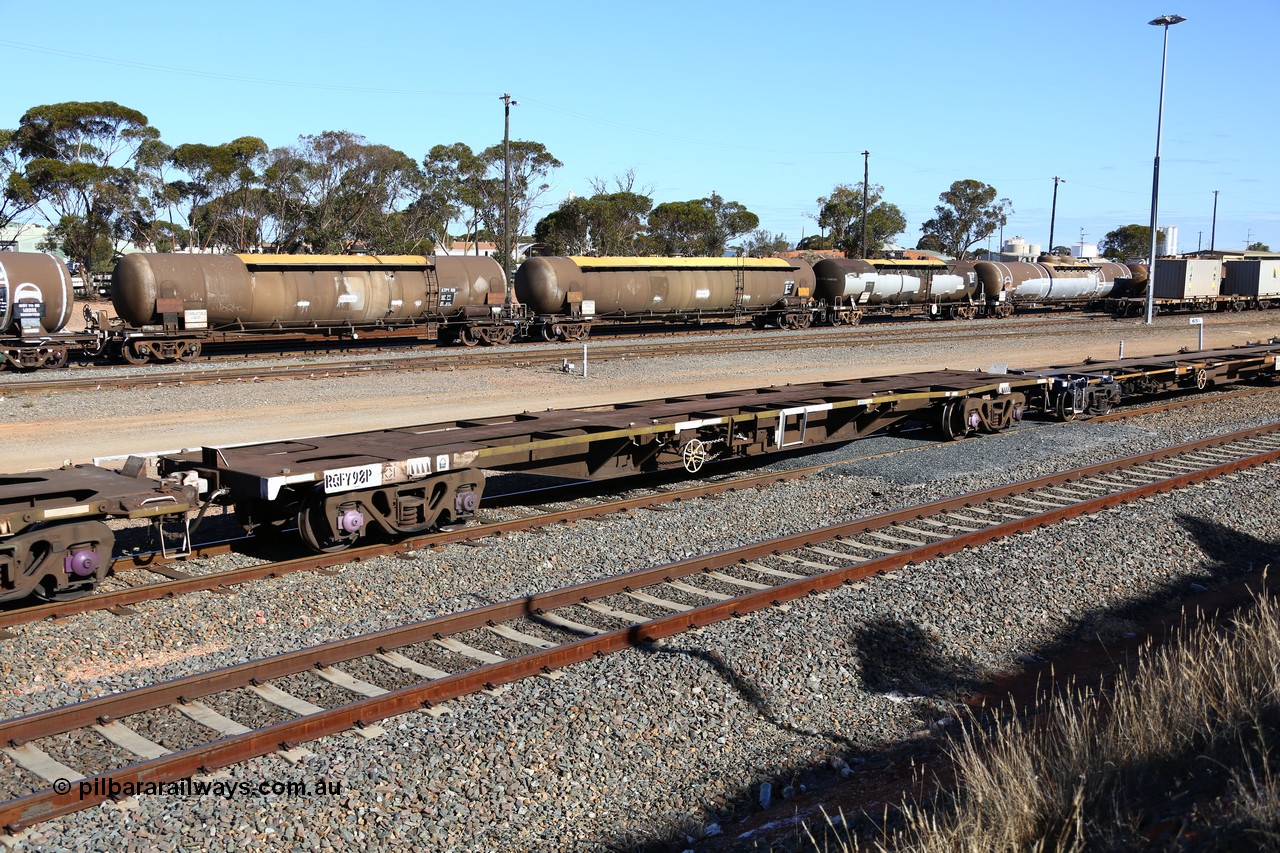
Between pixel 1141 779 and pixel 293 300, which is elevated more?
pixel 293 300

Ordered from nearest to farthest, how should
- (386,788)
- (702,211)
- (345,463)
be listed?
(386,788)
(345,463)
(702,211)

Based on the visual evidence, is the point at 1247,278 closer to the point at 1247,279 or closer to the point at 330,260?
the point at 1247,279

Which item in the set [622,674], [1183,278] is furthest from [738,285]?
[622,674]

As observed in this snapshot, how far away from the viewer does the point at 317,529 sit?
966cm

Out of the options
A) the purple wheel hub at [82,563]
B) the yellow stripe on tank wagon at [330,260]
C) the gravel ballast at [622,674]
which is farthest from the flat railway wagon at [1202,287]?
the purple wheel hub at [82,563]

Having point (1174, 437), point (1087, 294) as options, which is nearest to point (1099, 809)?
point (1174, 437)

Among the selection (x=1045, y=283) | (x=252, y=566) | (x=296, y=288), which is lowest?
(x=252, y=566)

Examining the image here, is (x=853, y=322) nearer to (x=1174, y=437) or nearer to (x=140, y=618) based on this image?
(x=1174, y=437)

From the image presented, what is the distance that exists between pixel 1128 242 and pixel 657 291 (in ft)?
397

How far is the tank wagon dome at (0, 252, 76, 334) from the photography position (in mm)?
24953

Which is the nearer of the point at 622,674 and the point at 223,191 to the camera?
the point at 622,674

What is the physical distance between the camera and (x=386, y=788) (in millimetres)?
5660

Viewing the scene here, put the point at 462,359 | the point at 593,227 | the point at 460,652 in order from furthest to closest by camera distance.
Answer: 1. the point at 593,227
2. the point at 462,359
3. the point at 460,652

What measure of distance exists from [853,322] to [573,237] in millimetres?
34878
